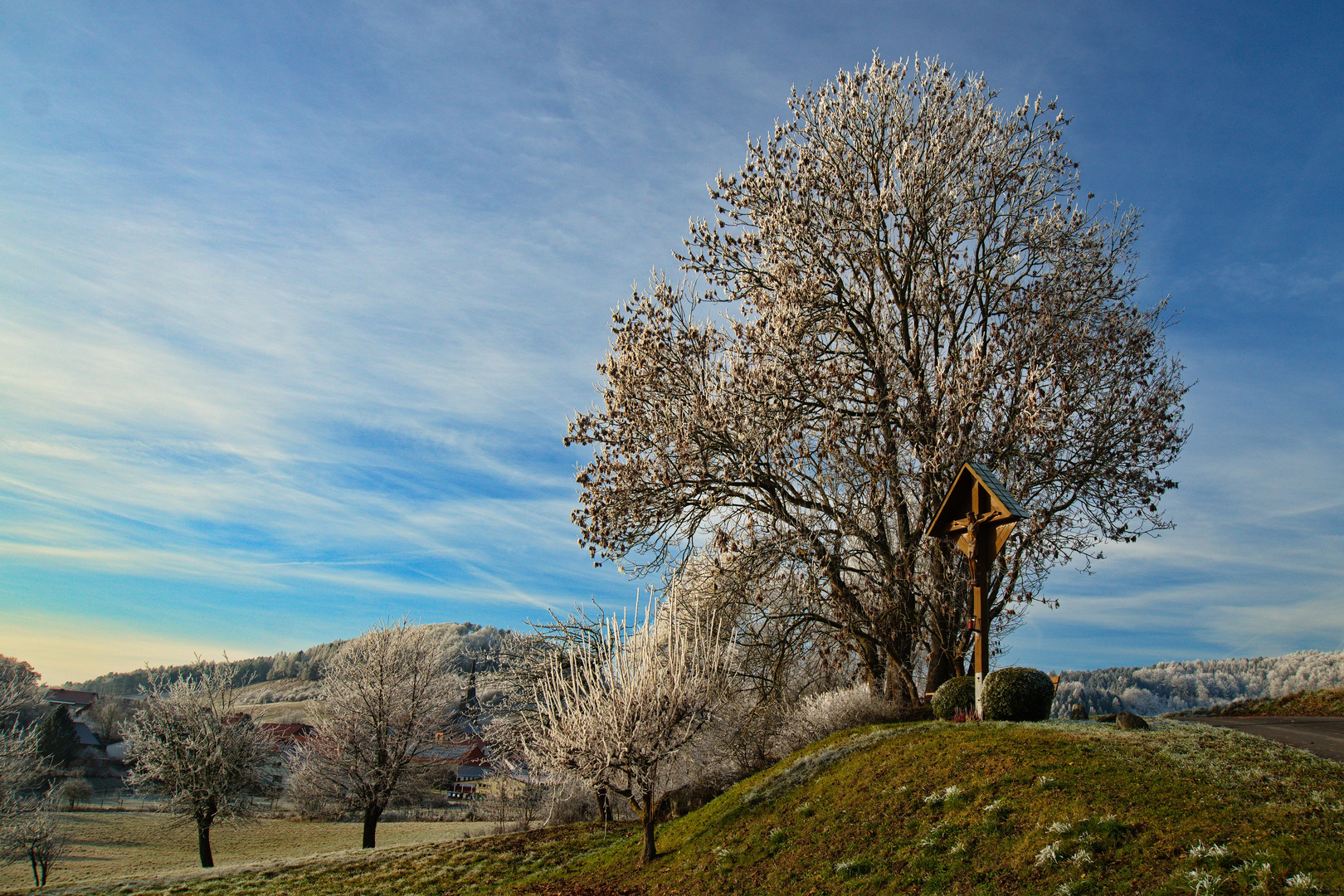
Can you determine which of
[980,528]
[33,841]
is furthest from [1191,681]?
[33,841]

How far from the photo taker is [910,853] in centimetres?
924

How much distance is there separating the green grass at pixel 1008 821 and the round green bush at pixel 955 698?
135 cm

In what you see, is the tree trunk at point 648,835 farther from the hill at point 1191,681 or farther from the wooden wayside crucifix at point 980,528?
the hill at point 1191,681

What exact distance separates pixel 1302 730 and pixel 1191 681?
19.7 m

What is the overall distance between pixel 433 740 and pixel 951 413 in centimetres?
2850

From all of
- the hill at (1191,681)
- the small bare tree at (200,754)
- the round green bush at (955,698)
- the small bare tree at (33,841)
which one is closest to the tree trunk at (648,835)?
the round green bush at (955,698)

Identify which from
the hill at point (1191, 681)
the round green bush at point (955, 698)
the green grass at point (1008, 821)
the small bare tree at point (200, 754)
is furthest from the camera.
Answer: the small bare tree at point (200, 754)

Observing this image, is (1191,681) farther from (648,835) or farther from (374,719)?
(374,719)

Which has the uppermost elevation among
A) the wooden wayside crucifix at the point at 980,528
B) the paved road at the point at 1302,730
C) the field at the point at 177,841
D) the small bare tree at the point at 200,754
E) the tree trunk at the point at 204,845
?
the wooden wayside crucifix at the point at 980,528

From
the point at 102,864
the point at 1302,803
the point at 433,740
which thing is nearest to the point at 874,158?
the point at 1302,803

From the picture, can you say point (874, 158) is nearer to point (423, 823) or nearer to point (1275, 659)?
point (1275, 659)

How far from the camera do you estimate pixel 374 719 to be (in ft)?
104

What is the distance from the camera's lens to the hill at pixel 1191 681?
24766 mm

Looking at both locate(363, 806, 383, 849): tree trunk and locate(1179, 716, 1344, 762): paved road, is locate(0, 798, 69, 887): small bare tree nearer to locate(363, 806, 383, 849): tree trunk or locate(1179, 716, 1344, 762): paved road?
locate(363, 806, 383, 849): tree trunk
